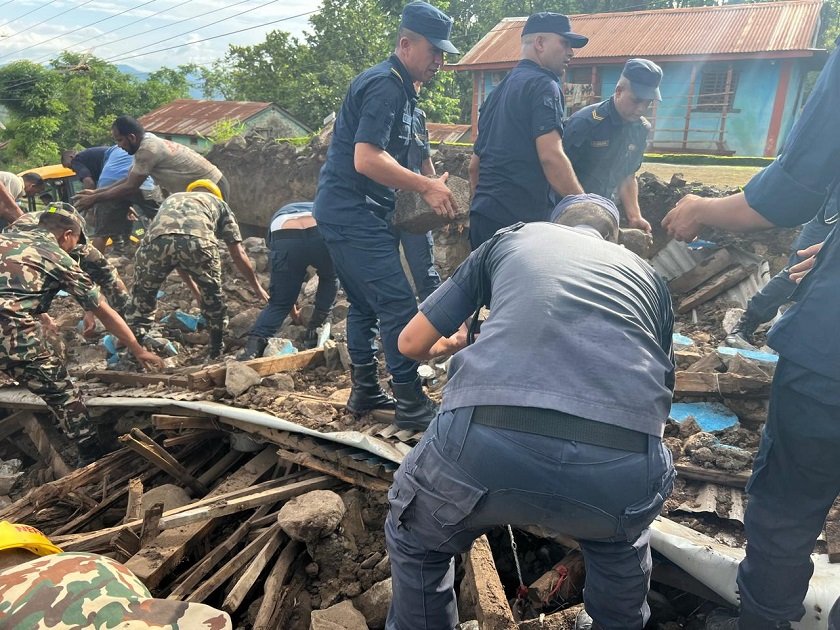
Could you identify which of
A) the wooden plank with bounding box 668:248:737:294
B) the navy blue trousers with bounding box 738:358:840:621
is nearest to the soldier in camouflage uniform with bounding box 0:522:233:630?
the navy blue trousers with bounding box 738:358:840:621

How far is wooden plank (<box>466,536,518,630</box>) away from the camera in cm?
211

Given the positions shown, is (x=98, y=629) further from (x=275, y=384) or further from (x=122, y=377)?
(x=122, y=377)

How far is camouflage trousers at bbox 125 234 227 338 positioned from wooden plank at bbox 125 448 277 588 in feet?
6.56

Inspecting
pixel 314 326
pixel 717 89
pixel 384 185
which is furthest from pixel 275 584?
pixel 717 89

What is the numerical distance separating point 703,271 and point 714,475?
386cm

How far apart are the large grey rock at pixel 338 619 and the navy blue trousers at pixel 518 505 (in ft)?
1.64

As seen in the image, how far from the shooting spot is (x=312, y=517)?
2.70 meters

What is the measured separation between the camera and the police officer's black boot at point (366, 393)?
3.56m

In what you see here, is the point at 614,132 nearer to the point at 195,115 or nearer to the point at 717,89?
the point at 717,89

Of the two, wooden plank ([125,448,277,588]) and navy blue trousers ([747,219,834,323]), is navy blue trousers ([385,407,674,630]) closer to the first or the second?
wooden plank ([125,448,277,588])

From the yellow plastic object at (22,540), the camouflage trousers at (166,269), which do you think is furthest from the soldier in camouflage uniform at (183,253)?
the yellow plastic object at (22,540)

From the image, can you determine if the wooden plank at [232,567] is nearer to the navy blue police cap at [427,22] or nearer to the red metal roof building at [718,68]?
the navy blue police cap at [427,22]

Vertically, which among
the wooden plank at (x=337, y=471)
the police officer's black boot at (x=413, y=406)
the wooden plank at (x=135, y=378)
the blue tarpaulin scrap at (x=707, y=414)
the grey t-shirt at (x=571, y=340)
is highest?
the grey t-shirt at (x=571, y=340)

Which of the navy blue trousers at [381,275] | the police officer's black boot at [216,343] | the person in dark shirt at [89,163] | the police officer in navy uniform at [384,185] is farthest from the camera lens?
the person in dark shirt at [89,163]
